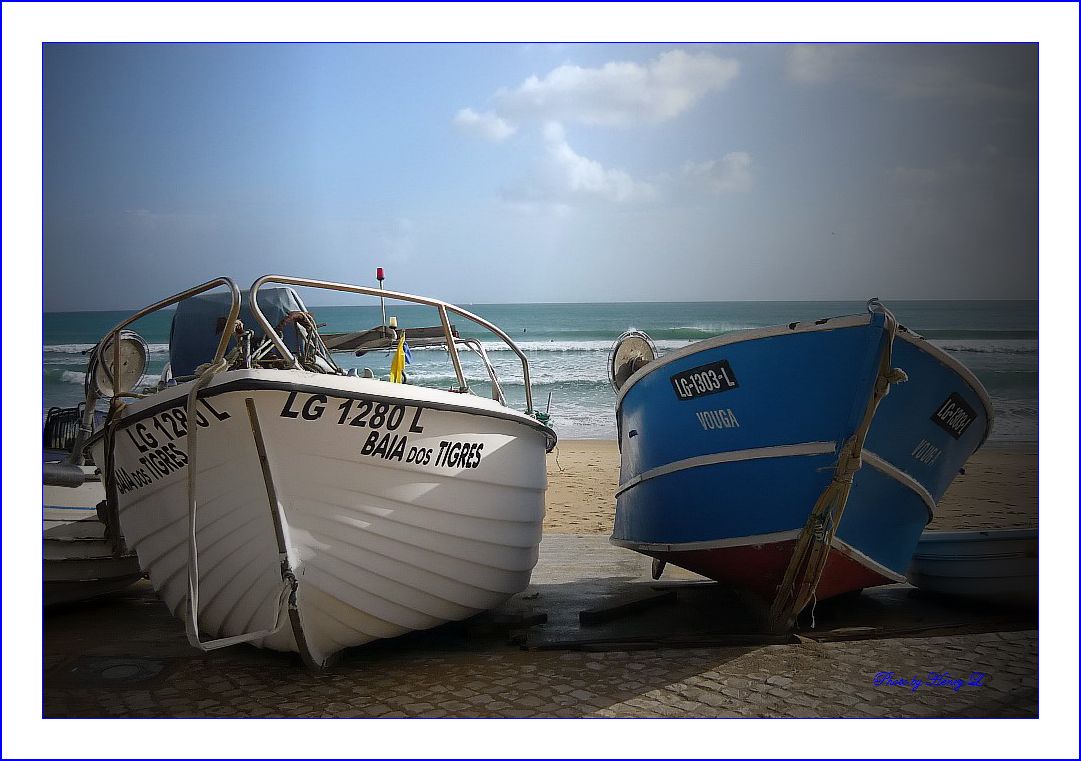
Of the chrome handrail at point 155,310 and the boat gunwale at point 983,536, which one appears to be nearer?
the chrome handrail at point 155,310

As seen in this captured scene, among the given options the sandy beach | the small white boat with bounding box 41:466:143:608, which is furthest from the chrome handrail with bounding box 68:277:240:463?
the sandy beach

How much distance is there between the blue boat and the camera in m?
3.46

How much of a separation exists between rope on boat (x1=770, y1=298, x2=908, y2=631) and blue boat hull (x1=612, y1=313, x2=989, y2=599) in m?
0.03

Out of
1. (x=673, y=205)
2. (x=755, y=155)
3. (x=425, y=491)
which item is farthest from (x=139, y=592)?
(x=673, y=205)

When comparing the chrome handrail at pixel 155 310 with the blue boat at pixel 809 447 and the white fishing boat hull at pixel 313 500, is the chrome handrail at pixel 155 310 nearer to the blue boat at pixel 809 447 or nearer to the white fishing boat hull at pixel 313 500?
the white fishing boat hull at pixel 313 500

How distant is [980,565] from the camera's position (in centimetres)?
420

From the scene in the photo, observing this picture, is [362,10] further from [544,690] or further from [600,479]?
[600,479]

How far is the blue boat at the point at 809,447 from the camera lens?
3459 millimetres

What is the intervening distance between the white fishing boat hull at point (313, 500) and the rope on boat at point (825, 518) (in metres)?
1.35

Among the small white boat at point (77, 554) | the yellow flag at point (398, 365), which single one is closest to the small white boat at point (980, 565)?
the yellow flag at point (398, 365)

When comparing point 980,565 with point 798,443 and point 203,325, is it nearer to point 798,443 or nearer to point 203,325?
point 798,443

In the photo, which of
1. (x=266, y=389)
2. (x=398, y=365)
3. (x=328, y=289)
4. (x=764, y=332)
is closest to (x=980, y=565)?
(x=764, y=332)

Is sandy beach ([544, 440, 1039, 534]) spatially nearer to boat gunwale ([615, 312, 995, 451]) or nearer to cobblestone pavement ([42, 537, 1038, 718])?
boat gunwale ([615, 312, 995, 451])

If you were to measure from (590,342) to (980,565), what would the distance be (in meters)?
21.6
